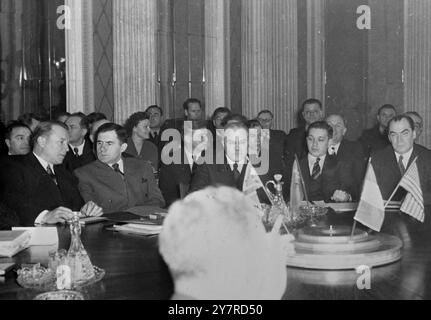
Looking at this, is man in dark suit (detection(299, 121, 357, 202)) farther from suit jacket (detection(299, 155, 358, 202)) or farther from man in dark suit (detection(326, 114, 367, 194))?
man in dark suit (detection(326, 114, 367, 194))

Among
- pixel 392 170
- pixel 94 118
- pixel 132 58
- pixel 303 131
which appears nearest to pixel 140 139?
pixel 94 118

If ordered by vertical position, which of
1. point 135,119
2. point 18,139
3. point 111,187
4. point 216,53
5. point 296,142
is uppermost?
point 216,53

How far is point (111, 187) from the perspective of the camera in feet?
13.7

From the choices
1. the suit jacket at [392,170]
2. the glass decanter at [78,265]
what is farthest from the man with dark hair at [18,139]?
the glass decanter at [78,265]

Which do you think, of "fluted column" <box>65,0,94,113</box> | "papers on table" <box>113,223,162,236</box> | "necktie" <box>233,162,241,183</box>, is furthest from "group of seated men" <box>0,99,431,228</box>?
"fluted column" <box>65,0,94,113</box>

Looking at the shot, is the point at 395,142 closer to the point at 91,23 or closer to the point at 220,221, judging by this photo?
the point at 220,221

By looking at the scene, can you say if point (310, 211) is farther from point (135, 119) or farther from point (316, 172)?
point (135, 119)

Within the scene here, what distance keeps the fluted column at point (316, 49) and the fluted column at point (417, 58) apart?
45.9 inches

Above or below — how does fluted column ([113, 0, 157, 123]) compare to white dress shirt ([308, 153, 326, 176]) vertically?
above

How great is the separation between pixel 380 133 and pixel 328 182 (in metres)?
2.33

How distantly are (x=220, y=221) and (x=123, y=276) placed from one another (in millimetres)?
1035

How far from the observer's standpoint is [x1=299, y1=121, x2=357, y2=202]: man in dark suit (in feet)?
15.0

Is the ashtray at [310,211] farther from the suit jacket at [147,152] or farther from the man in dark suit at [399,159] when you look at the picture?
the suit jacket at [147,152]

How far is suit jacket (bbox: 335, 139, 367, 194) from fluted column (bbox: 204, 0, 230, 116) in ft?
10.5
